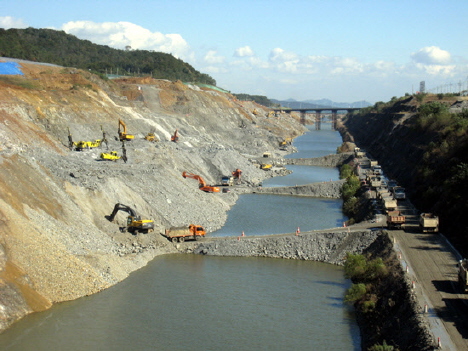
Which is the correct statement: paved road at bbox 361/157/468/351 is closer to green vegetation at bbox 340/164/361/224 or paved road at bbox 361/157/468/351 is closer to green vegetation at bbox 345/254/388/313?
green vegetation at bbox 345/254/388/313

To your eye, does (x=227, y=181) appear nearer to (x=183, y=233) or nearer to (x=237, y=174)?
(x=237, y=174)

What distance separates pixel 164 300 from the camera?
2636 cm

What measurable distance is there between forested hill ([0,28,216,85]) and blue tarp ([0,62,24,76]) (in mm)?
44900

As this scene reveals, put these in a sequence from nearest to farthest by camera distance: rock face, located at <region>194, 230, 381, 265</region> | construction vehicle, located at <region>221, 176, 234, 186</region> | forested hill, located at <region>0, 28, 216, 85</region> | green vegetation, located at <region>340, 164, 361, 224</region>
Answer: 1. rock face, located at <region>194, 230, 381, 265</region>
2. green vegetation, located at <region>340, 164, 361, 224</region>
3. construction vehicle, located at <region>221, 176, 234, 186</region>
4. forested hill, located at <region>0, 28, 216, 85</region>

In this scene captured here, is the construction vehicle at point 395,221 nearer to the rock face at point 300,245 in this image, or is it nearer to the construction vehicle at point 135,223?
the rock face at point 300,245

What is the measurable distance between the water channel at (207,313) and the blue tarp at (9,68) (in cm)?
5000

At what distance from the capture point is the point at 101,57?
539ft

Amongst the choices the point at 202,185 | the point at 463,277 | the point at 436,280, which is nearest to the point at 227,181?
the point at 202,185

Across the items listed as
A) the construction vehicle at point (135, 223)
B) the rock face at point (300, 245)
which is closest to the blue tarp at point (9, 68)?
the construction vehicle at point (135, 223)

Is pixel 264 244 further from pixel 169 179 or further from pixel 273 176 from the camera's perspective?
Answer: pixel 273 176

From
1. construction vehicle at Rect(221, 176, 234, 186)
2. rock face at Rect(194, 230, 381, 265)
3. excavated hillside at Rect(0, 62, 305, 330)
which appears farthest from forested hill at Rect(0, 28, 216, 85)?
rock face at Rect(194, 230, 381, 265)

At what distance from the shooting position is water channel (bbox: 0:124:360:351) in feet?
72.0

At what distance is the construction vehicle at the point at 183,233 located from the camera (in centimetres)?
3481

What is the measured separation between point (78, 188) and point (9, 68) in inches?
1833
